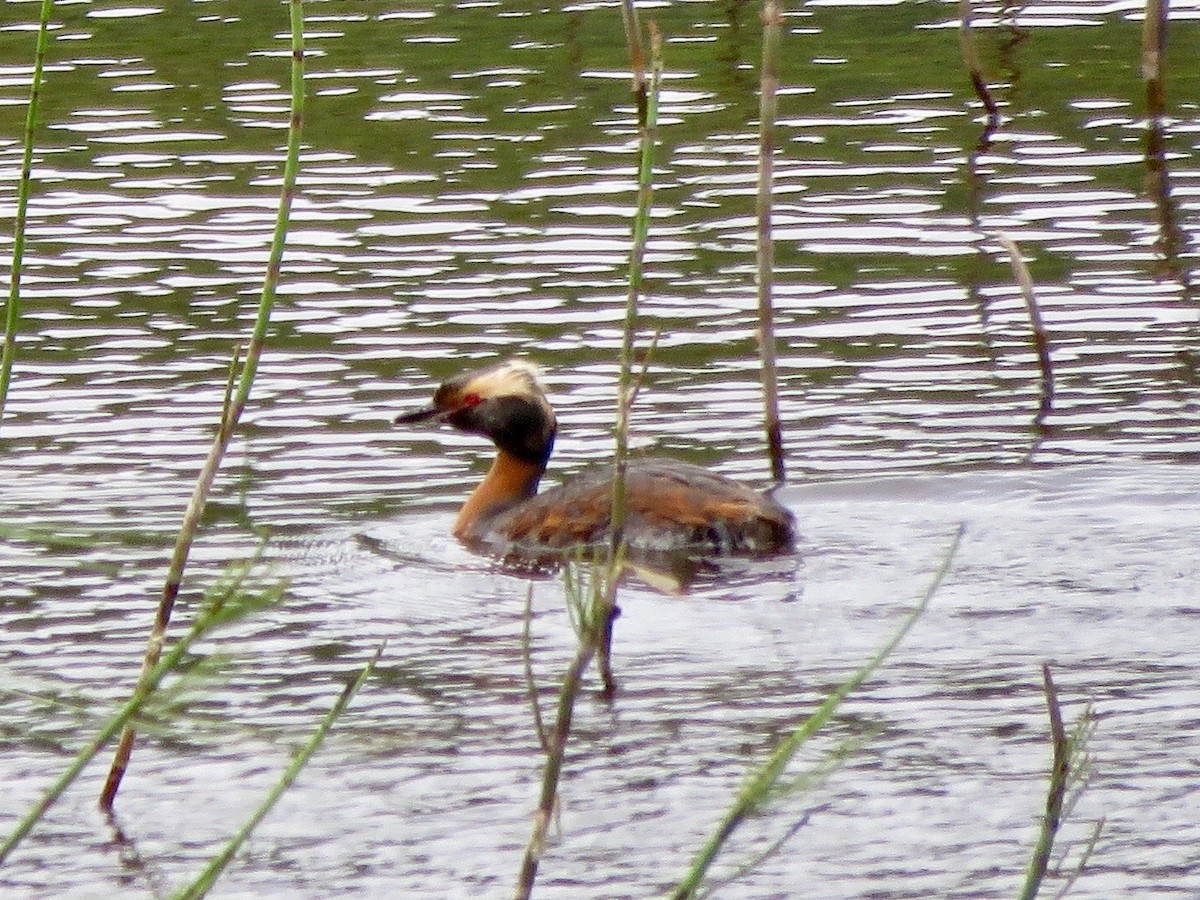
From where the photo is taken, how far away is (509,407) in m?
11.0

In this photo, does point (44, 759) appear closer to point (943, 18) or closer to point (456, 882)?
point (456, 882)

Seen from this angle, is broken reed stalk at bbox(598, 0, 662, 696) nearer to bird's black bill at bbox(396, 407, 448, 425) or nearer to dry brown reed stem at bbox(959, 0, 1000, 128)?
bird's black bill at bbox(396, 407, 448, 425)

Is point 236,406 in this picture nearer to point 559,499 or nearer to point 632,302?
point 632,302

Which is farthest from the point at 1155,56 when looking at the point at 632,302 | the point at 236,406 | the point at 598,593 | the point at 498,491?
the point at 598,593

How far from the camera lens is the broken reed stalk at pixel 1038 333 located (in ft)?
39.6

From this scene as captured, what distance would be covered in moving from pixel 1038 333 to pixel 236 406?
285 inches

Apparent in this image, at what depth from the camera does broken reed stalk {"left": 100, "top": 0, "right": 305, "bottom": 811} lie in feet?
16.4

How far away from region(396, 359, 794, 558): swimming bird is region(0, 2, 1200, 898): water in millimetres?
263

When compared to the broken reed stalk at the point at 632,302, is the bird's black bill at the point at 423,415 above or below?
below

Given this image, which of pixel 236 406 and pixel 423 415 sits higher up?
pixel 236 406

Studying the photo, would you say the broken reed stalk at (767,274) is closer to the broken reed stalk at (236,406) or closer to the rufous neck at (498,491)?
the rufous neck at (498,491)

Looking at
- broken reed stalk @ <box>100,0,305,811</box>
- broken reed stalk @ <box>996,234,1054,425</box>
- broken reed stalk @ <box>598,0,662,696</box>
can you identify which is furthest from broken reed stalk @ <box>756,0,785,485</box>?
broken reed stalk @ <box>598,0,662,696</box>

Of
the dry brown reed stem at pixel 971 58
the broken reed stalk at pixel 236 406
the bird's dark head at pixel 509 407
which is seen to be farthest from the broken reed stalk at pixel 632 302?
the dry brown reed stem at pixel 971 58

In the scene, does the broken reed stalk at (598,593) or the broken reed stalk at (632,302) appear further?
the broken reed stalk at (632,302)
